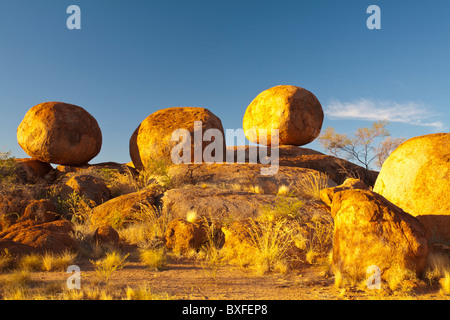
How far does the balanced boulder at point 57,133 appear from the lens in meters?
14.2

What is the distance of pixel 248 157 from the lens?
615 inches

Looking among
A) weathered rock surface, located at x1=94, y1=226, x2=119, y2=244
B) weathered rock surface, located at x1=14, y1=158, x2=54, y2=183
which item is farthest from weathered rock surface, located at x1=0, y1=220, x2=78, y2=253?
weathered rock surface, located at x1=14, y1=158, x2=54, y2=183

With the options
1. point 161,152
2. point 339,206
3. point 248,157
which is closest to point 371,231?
point 339,206

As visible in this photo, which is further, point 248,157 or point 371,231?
point 248,157

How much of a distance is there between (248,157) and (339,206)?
10603 millimetres

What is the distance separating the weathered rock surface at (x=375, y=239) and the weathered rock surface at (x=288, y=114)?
1116cm

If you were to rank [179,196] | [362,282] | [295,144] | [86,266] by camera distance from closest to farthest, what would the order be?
[362,282] → [86,266] → [179,196] → [295,144]

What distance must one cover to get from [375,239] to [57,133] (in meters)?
13.6

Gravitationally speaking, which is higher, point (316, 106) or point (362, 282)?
point (316, 106)

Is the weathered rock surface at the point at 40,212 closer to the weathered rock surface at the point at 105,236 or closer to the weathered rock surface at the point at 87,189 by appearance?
the weathered rock surface at the point at 87,189

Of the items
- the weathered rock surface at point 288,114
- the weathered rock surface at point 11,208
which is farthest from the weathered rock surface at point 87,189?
the weathered rock surface at point 288,114

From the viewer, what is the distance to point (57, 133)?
14.2m

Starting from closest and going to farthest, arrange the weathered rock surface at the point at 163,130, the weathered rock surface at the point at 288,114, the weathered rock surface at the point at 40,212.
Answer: the weathered rock surface at the point at 40,212, the weathered rock surface at the point at 163,130, the weathered rock surface at the point at 288,114
